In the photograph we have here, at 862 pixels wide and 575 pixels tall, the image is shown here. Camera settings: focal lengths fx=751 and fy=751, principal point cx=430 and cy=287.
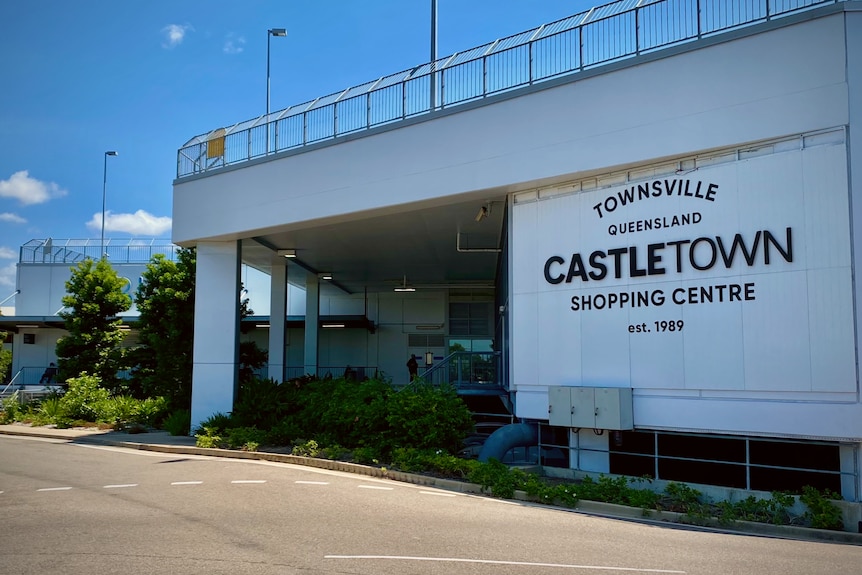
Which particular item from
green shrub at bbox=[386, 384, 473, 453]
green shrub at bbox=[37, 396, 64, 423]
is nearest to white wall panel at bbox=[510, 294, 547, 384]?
green shrub at bbox=[386, 384, 473, 453]

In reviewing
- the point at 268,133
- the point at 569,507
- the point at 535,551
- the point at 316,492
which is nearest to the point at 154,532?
the point at 316,492

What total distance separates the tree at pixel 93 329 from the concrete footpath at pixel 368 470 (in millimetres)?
5193

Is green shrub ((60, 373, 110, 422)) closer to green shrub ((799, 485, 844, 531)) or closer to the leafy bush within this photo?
the leafy bush

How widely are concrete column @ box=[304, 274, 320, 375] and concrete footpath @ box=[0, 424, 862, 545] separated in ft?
31.1

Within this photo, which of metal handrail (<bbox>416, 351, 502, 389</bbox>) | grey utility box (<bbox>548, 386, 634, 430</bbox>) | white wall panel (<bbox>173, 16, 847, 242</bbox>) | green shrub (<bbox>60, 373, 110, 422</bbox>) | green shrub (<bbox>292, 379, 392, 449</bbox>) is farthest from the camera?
green shrub (<bbox>60, 373, 110, 422</bbox>)

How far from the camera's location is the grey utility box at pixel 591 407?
47.4 ft

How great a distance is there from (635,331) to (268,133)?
41.5ft

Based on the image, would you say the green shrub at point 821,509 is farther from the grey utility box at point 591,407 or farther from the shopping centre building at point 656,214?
the grey utility box at point 591,407

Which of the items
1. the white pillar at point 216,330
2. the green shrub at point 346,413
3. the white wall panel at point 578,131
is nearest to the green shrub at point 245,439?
the green shrub at point 346,413

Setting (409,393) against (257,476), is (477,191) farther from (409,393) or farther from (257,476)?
(257,476)

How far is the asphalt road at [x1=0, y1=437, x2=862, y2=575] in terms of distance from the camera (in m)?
7.75

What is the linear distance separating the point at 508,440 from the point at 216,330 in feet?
36.7

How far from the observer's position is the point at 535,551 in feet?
27.9

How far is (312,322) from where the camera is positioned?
33.5m
